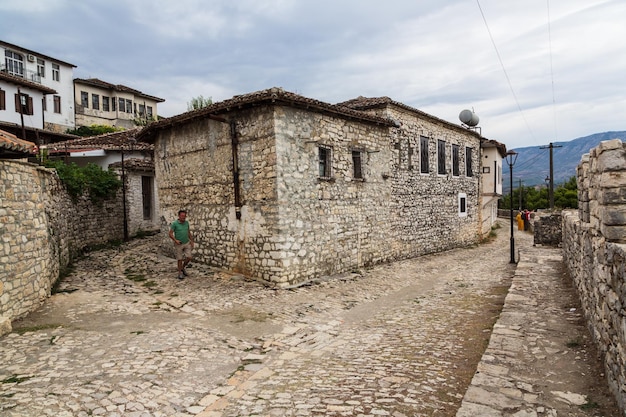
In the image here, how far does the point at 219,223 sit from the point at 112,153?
10828 millimetres

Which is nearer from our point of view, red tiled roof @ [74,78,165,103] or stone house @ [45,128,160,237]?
stone house @ [45,128,160,237]

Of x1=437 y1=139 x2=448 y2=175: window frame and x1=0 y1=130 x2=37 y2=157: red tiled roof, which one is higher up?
x1=437 y1=139 x2=448 y2=175: window frame

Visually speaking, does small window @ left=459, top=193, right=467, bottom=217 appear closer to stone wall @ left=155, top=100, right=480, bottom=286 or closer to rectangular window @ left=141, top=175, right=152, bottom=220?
stone wall @ left=155, top=100, right=480, bottom=286

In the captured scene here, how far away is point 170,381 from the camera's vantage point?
5.10 meters

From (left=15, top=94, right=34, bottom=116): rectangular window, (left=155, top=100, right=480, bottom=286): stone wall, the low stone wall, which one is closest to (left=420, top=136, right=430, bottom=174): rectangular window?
(left=155, top=100, right=480, bottom=286): stone wall

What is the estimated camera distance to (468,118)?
75.0 feet

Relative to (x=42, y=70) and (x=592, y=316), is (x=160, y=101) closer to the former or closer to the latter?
(x=42, y=70)

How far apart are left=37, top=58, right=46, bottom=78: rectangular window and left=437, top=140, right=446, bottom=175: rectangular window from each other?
35912 millimetres

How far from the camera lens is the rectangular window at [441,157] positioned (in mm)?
18594

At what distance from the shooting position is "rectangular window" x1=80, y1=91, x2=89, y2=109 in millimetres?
39562

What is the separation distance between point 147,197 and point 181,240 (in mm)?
9176

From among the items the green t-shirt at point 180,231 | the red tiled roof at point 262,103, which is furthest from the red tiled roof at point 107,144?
the green t-shirt at point 180,231

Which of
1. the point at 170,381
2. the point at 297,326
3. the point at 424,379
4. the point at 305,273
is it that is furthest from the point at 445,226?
the point at 170,381

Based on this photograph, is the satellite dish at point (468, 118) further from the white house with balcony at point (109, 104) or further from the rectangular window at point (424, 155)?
the white house with balcony at point (109, 104)
